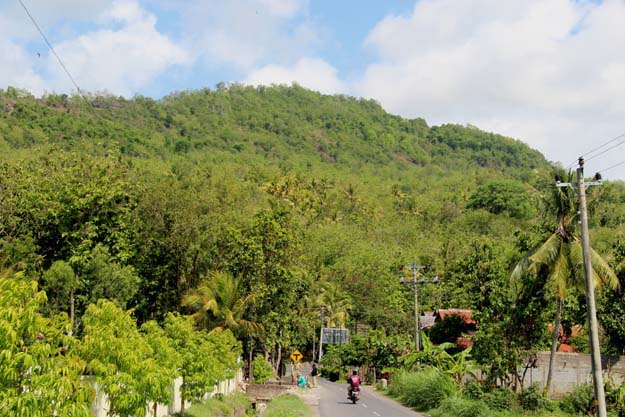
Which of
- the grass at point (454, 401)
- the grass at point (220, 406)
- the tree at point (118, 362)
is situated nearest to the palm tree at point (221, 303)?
the grass at point (220, 406)

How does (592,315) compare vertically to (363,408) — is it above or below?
above

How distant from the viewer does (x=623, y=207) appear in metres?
91.1

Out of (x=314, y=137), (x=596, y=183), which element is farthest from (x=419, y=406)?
(x=314, y=137)

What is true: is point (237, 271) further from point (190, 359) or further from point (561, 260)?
point (561, 260)

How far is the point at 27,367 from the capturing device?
Result: 24.6 feet

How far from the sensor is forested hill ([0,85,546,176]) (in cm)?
11250

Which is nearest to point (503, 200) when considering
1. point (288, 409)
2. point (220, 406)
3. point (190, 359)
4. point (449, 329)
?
point (449, 329)

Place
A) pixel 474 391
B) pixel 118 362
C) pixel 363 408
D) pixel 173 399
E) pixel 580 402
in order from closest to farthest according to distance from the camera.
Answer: pixel 118 362 < pixel 173 399 < pixel 580 402 < pixel 474 391 < pixel 363 408

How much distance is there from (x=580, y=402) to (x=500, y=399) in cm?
291

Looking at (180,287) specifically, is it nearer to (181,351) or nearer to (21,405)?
(181,351)

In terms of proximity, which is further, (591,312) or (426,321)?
(426,321)

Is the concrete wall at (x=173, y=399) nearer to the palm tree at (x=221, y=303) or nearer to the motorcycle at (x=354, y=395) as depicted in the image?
the palm tree at (x=221, y=303)

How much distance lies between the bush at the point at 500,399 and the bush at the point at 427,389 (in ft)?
9.36

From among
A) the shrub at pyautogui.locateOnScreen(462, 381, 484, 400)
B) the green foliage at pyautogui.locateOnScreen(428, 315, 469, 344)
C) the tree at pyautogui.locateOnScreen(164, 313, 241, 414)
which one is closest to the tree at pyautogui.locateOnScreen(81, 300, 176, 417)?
the tree at pyautogui.locateOnScreen(164, 313, 241, 414)
